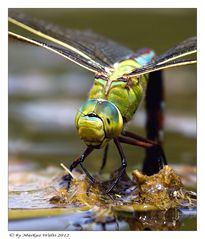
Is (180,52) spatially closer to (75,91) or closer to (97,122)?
(97,122)

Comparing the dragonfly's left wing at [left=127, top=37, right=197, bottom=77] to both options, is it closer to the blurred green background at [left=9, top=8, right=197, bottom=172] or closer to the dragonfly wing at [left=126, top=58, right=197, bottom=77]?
the dragonfly wing at [left=126, top=58, right=197, bottom=77]

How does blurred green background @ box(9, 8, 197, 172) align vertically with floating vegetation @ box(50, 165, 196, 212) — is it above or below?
above

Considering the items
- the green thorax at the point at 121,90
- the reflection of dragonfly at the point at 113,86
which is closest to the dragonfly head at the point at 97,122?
the reflection of dragonfly at the point at 113,86

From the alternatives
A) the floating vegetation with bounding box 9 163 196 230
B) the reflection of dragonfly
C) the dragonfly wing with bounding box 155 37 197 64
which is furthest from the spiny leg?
the floating vegetation with bounding box 9 163 196 230

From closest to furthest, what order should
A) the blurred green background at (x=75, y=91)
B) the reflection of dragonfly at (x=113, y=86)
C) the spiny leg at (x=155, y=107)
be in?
the reflection of dragonfly at (x=113, y=86)
the spiny leg at (x=155, y=107)
the blurred green background at (x=75, y=91)

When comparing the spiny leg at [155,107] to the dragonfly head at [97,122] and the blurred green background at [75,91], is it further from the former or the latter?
the dragonfly head at [97,122]

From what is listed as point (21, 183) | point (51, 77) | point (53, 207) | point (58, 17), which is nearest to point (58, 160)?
point (21, 183)

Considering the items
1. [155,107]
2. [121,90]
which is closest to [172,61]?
[121,90]
